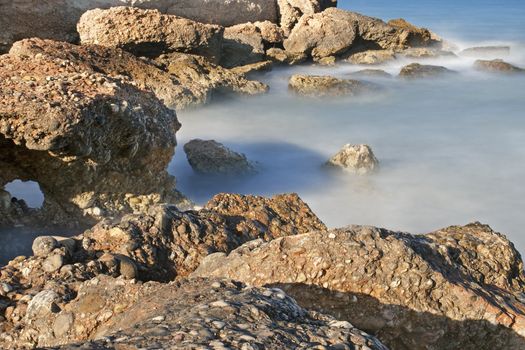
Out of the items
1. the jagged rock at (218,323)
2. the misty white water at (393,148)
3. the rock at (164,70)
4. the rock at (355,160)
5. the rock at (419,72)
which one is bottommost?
the misty white water at (393,148)

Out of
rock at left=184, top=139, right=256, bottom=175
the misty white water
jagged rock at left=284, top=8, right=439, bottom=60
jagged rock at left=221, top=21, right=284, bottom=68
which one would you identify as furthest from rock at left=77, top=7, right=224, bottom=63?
jagged rock at left=284, top=8, right=439, bottom=60

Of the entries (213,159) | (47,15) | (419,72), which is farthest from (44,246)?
(419,72)

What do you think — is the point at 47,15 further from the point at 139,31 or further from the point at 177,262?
the point at 177,262

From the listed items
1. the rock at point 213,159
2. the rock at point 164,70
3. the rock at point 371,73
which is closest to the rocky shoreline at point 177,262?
the rock at point 164,70

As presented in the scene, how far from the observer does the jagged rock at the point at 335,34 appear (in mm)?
19608

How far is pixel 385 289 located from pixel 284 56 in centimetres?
1630

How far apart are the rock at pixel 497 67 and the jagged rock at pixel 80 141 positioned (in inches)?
637

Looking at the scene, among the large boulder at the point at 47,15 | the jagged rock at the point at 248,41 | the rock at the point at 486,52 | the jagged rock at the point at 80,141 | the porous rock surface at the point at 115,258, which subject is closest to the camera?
the porous rock surface at the point at 115,258

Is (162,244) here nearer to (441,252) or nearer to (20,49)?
(441,252)

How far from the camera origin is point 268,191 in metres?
9.78

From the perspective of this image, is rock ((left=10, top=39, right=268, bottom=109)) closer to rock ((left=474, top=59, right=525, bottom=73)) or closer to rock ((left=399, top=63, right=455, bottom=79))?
rock ((left=399, top=63, right=455, bottom=79))

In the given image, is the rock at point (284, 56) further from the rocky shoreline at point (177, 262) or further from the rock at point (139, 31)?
the rocky shoreline at point (177, 262)

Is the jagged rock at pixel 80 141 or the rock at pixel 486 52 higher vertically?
the jagged rock at pixel 80 141

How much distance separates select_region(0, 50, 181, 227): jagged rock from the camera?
5156 millimetres
